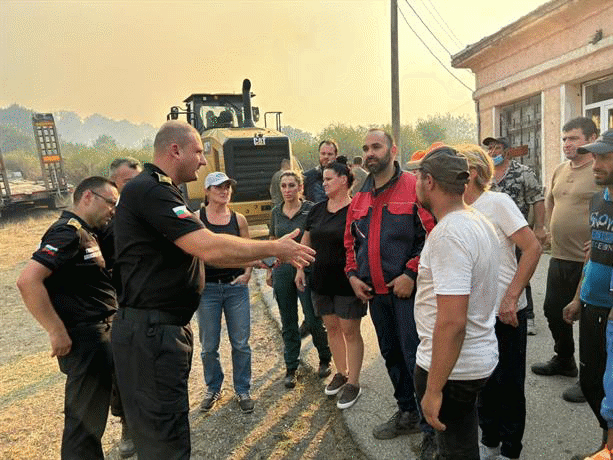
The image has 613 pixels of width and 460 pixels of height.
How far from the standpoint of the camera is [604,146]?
243 cm

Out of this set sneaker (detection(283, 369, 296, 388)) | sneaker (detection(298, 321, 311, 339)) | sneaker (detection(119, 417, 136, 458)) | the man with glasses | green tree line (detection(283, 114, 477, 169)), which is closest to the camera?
sneaker (detection(119, 417, 136, 458))

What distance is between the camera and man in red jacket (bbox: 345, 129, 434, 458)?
112 inches

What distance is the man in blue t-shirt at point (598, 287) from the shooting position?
2.42 metres

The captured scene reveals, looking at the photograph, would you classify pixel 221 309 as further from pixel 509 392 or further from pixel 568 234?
pixel 568 234

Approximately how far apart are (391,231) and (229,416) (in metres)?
2.04

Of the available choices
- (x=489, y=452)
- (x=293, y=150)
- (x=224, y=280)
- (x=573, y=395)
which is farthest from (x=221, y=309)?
(x=293, y=150)

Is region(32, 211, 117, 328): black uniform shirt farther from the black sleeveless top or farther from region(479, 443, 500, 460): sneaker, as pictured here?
region(479, 443, 500, 460): sneaker

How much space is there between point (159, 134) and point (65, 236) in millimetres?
874

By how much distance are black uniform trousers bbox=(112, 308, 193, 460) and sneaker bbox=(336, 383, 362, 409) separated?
4.95 feet

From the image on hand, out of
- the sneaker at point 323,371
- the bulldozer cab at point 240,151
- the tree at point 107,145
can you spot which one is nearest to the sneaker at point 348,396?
the sneaker at point 323,371

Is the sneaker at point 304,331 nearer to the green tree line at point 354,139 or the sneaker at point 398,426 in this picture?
the sneaker at point 398,426

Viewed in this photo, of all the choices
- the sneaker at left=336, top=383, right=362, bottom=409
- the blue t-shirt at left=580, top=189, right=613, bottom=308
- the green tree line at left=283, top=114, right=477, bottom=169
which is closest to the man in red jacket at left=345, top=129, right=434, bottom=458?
the sneaker at left=336, top=383, right=362, bottom=409

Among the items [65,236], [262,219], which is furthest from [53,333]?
[262,219]

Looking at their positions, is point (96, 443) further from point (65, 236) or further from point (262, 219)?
point (262, 219)
